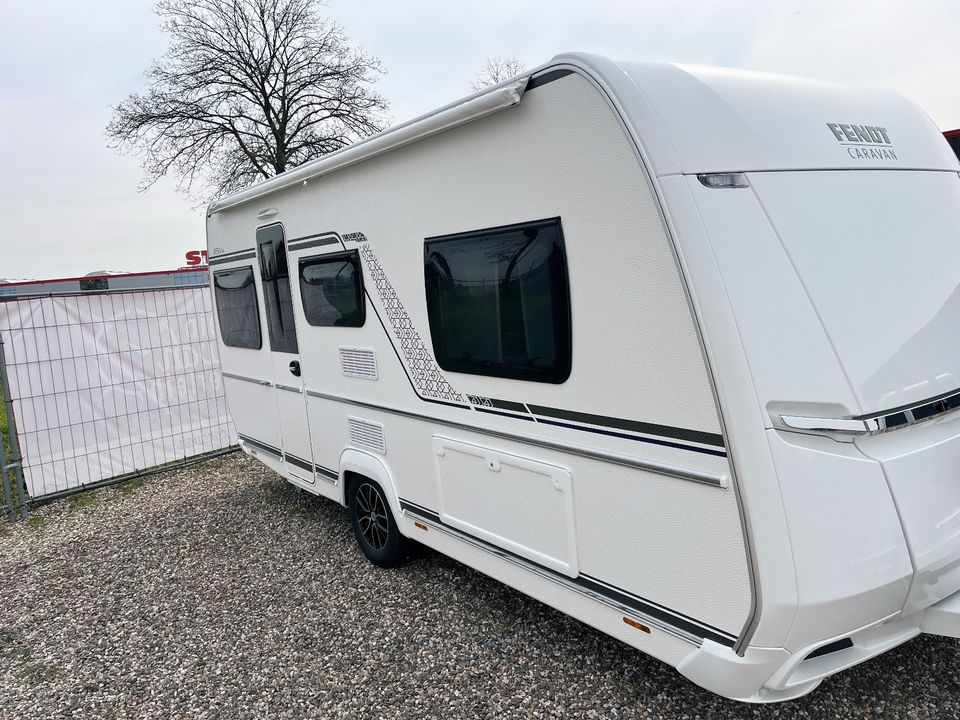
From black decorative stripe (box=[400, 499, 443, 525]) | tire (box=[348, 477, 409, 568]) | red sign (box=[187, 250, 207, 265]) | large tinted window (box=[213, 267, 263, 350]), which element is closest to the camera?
black decorative stripe (box=[400, 499, 443, 525])

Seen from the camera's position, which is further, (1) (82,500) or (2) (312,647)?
(1) (82,500)

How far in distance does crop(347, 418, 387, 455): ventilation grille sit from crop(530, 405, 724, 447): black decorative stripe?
1.42 m

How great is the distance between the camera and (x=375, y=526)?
444cm

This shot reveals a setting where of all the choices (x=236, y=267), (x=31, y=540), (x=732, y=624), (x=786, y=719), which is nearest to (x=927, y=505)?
(x=732, y=624)

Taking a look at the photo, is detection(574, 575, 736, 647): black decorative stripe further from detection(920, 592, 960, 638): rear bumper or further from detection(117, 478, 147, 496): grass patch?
detection(117, 478, 147, 496): grass patch

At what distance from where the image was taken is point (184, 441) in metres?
7.40

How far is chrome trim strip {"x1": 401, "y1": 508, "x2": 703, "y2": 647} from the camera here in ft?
8.16

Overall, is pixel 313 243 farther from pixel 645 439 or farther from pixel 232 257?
pixel 645 439

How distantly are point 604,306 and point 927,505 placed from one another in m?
1.25

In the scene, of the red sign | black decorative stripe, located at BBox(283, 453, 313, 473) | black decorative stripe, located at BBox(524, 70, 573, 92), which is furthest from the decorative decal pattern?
the red sign

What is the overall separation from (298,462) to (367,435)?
122 centimetres

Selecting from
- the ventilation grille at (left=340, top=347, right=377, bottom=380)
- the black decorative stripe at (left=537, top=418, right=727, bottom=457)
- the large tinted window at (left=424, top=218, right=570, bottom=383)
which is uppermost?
A: the large tinted window at (left=424, top=218, right=570, bottom=383)

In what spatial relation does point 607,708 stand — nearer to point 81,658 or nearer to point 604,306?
point 604,306

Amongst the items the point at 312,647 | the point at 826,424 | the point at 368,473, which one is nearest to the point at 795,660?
the point at 826,424
